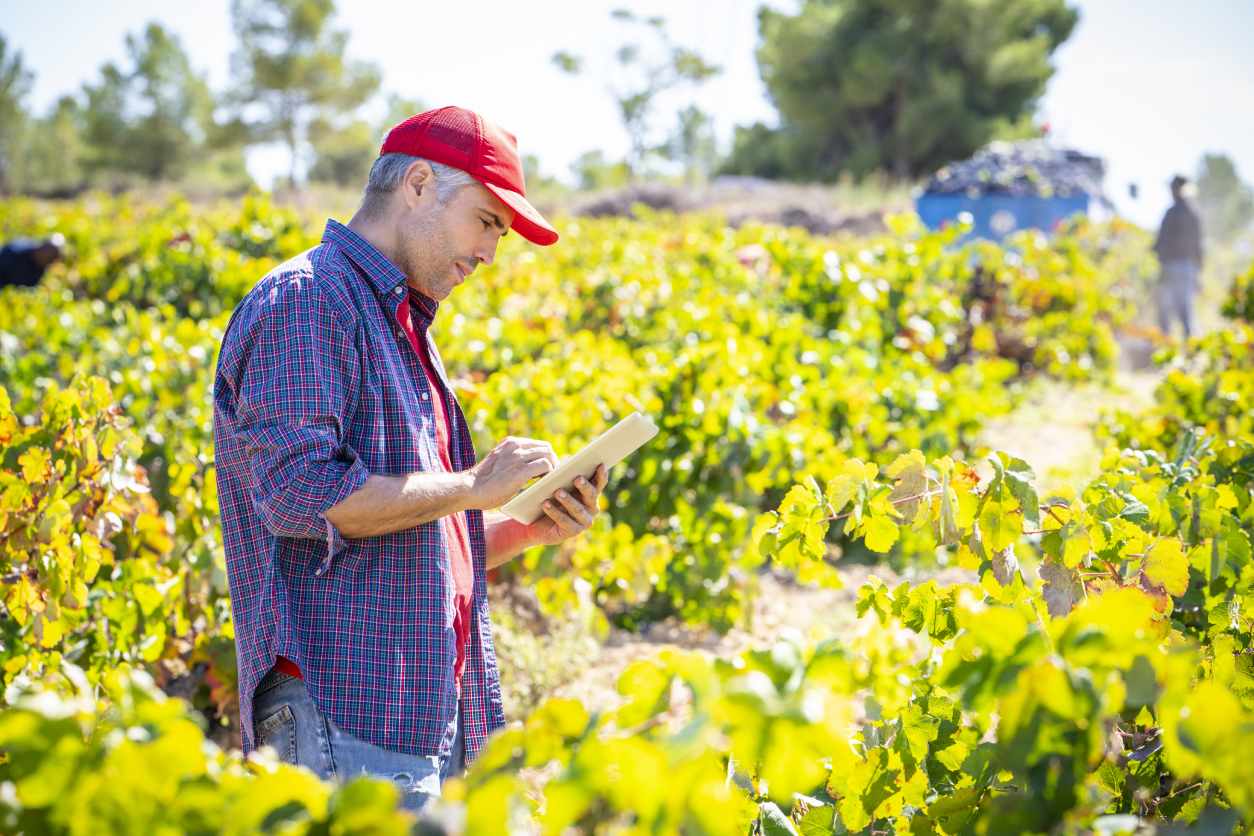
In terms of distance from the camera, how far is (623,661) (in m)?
3.94

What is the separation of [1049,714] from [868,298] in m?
5.03

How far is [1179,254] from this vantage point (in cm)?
1116

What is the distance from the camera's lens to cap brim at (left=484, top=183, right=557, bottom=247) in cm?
182

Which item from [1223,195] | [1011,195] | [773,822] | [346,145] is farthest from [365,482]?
[1223,195]

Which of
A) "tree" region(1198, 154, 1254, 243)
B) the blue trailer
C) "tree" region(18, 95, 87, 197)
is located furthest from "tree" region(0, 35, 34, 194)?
"tree" region(1198, 154, 1254, 243)

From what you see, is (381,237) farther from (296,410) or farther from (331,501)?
(331,501)

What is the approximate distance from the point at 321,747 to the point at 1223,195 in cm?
10204

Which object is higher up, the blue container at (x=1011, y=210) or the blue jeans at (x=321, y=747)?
the blue container at (x=1011, y=210)

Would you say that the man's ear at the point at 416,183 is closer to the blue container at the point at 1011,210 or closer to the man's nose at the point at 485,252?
the man's nose at the point at 485,252

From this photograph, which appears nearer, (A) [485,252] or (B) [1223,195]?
(A) [485,252]

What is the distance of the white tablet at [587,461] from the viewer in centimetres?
183

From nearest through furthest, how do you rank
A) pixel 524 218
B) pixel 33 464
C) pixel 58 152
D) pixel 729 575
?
pixel 524 218, pixel 33 464, pixel 729 575, pixel 58 152

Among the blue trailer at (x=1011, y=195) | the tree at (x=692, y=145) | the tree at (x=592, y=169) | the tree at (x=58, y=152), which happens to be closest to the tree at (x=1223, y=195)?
the tree at (x=692, y=145)

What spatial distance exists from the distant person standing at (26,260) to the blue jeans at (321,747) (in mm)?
7595
